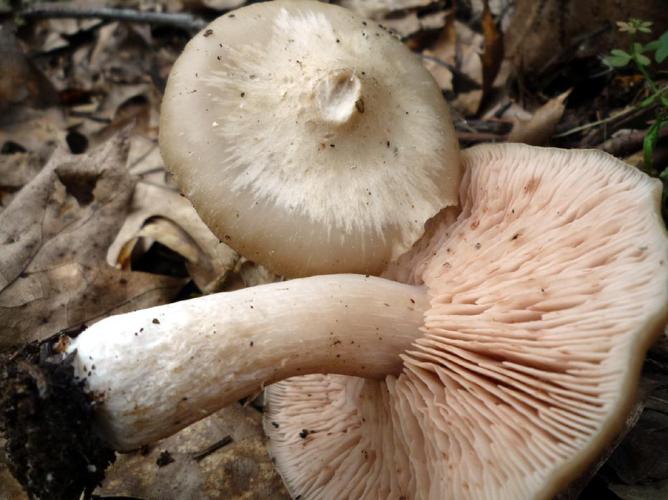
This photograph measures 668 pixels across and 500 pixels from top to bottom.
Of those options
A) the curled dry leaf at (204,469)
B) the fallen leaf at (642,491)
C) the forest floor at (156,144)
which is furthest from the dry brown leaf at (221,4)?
the fallen leaf at (642,491)

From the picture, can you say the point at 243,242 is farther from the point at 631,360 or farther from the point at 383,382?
the point at 631,360

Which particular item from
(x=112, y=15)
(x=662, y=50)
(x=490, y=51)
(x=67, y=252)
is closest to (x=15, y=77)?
(x=112, y=15)

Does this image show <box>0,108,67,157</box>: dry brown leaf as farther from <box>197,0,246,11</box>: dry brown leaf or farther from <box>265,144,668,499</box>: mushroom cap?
<box>265,144,668,499</box>: mushroom cap

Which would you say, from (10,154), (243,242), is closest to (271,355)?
(243,242)

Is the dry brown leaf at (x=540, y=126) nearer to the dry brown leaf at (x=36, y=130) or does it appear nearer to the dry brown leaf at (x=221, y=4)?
the dry brown leaf at (x=221, y=4)

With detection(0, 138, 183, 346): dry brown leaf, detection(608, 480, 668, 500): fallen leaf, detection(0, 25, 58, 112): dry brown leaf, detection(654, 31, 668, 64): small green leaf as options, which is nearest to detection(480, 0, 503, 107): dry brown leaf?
detection(654, 31, 668, 64): small green leaf

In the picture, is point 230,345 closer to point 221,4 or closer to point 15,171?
point 15,171

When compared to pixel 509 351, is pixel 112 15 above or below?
below
